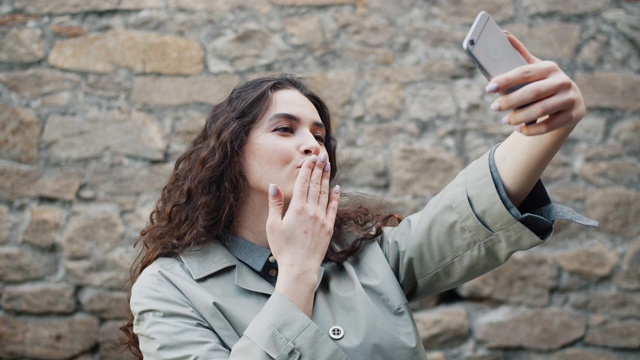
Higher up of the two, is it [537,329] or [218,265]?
[218,265]

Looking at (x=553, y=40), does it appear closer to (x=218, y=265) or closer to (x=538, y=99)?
(x=538, y=99)

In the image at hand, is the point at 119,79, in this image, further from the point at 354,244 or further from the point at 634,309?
the point at 634,309

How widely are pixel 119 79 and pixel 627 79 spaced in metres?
2.13

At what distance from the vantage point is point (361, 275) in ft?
5.04

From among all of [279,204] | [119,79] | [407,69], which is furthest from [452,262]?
[119,79]

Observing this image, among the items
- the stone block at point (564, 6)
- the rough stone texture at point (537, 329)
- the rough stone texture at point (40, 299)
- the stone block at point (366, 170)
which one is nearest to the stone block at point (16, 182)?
the rough stone texture at point (40, 299)

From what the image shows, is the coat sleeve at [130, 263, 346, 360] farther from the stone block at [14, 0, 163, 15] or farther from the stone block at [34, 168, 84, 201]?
the stone block at [14, 0, 163, 15]

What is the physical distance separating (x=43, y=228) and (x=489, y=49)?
2.09 metres

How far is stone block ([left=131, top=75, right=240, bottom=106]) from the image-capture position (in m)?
2.67

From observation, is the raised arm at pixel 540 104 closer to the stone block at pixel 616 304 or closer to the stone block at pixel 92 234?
the stone block at pixel 616 304

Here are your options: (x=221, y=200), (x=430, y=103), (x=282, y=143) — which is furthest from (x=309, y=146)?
(x=430, y=103)

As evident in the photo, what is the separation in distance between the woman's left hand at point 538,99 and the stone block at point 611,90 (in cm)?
156

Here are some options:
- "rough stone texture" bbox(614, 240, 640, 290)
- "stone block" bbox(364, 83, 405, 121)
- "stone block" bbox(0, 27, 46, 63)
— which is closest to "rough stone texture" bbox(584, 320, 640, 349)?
A: "rough stone texture" bbox(614, 240, 640, 290)

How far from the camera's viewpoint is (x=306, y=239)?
4.54 ft
